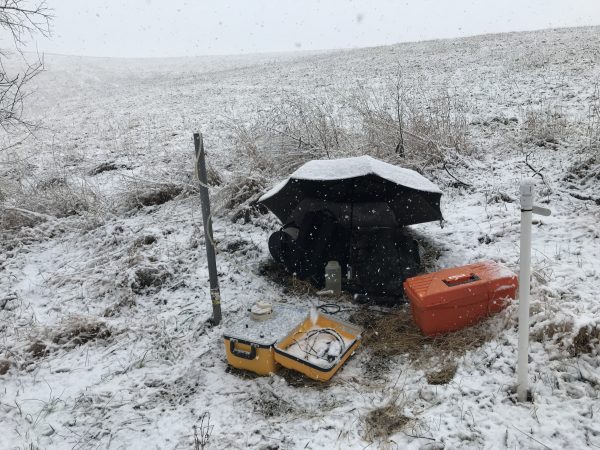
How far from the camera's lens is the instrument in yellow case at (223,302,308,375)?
3008 mm

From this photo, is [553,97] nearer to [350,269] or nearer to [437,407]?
[350,269]

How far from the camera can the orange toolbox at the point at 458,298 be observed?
3145mm

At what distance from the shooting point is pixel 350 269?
404cm

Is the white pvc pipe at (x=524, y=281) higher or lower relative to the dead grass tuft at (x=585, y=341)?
higher

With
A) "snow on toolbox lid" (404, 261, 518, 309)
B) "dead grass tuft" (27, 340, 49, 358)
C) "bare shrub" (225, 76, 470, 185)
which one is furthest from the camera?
"bare shrub" (225, 76, 470, 185)

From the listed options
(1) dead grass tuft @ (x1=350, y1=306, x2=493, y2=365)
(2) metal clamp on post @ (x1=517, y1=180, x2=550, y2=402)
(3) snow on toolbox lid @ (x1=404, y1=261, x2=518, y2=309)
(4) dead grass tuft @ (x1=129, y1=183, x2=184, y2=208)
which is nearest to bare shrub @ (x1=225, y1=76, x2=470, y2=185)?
(4) dead grass tuft @ (x1=129, y1=183, x2=184, y2=208)

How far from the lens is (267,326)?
3256 millimetres

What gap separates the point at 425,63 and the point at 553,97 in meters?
7.42

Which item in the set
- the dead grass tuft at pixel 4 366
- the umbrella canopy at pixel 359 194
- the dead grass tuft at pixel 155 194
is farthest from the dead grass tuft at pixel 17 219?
the umbrella canopy at pixel 359 194

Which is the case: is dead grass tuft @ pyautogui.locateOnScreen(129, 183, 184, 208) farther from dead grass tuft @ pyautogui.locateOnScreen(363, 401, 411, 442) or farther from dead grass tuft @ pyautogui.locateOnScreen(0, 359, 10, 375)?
dead grass tuft @ pyautogui.locateOnScreen(363, 401, 411, 442)

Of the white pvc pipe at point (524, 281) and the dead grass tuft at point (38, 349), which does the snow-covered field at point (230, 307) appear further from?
the white pvc pipe at point (524, 281)

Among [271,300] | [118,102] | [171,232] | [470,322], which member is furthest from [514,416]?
[118,102]

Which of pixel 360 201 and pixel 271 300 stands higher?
pixel 360 201

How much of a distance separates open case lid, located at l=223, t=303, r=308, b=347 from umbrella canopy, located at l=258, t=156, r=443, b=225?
1126 millimetres
